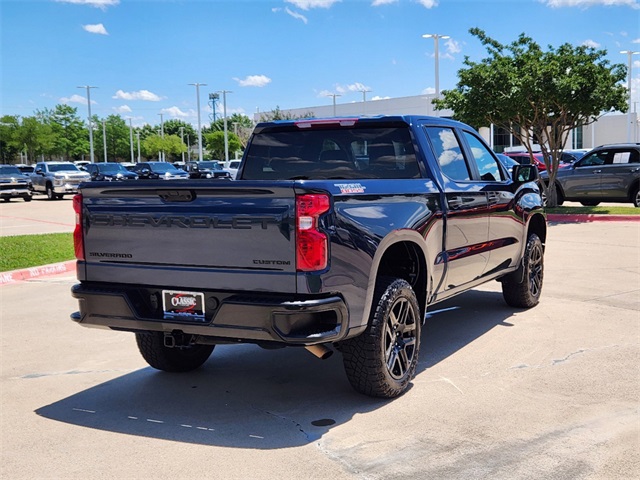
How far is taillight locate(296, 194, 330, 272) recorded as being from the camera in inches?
172

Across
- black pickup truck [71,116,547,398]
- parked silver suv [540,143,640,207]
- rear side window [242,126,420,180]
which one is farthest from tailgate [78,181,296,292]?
parked silver suv [540,143,640,207]

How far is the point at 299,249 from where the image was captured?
173 inches

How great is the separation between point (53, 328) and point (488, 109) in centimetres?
1570

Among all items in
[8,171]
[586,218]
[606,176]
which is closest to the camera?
[586,218]

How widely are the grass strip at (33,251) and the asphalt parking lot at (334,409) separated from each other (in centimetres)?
417

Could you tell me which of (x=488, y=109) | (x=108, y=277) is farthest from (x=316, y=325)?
(x=488, y=109)

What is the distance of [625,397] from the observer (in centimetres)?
515

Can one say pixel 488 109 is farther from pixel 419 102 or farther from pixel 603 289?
pixel 419 102

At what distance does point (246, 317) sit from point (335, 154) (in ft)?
6.97

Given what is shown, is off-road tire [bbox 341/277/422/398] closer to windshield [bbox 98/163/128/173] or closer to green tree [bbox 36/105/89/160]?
A: windshield [bbox 98/163/128/173]

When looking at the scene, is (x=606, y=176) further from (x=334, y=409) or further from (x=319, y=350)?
(x=319, y=350)

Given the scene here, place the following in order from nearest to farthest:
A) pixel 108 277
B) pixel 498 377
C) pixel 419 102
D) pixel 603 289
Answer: pixel 108 277, pixel 498 377, pixel 603 289, pixel 419 102

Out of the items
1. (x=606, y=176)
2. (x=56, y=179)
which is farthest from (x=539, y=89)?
(x=56, y=179)

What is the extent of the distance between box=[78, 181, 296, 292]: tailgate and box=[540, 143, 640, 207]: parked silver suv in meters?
17.9
